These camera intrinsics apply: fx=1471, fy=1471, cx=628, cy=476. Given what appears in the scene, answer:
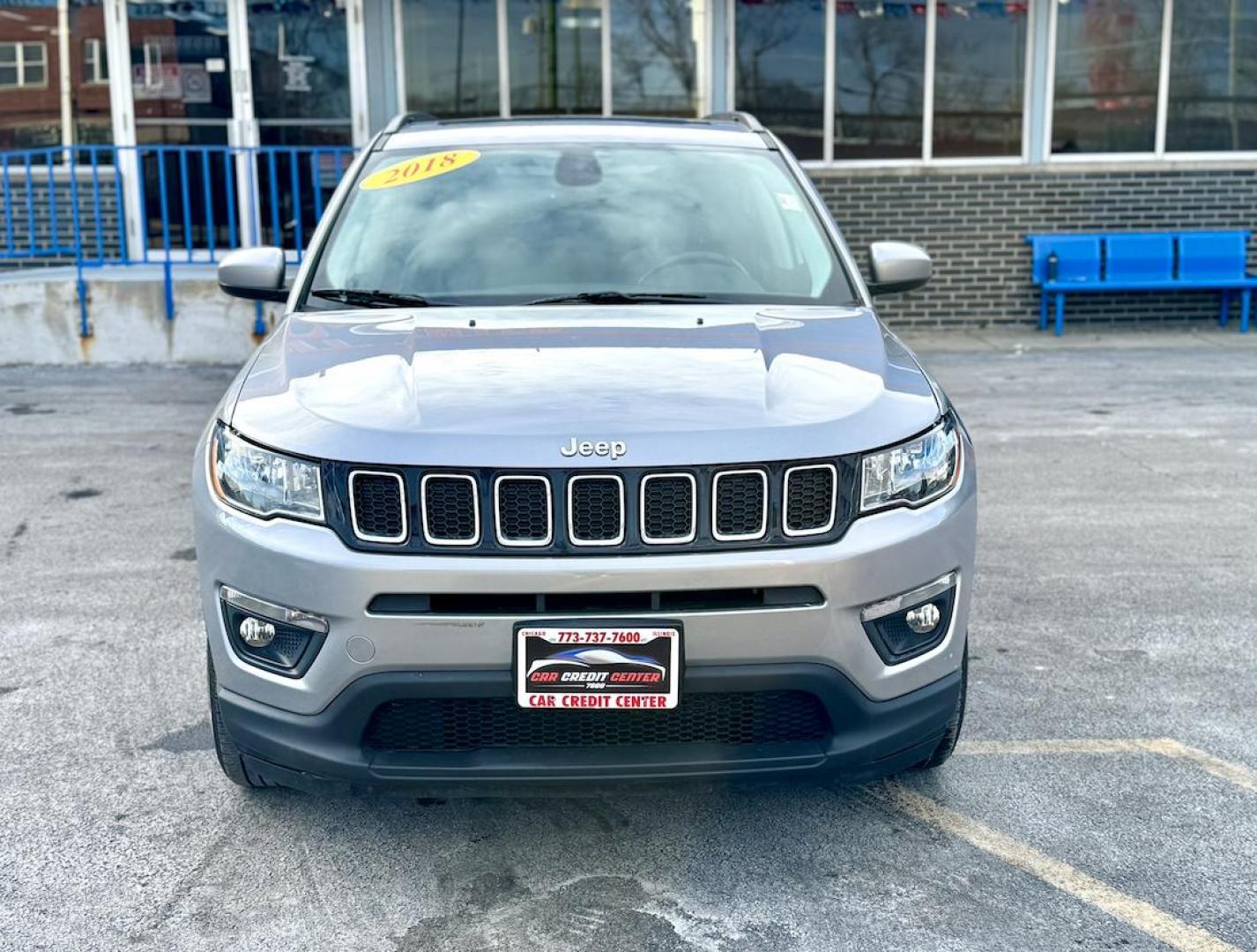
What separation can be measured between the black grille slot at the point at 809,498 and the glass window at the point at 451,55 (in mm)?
10799

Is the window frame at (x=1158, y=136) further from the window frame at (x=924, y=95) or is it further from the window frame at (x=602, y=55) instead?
the window frame at (x=602, y=55)

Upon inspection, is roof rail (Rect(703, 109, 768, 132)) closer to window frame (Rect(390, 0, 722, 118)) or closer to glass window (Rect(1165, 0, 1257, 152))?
window frame (Rect(390, 0, 722, 118))

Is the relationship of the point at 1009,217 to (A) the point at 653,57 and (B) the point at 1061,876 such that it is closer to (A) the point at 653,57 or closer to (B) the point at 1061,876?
(A) the point at 653,57

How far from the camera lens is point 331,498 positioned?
309 centimetres

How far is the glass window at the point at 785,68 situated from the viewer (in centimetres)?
1309

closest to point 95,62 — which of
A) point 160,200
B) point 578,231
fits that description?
point 160,200

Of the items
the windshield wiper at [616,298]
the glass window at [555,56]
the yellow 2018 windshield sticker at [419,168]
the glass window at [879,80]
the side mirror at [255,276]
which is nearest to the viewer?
the windshield wiper at [616,298]

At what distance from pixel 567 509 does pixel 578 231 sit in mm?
1636

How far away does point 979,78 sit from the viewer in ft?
43.7

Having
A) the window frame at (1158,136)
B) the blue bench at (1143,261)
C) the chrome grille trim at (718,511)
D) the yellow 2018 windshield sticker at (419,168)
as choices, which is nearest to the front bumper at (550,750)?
the chrome grille trim at (718,511)

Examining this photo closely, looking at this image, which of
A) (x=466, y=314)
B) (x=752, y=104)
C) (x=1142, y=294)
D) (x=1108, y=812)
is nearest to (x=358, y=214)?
(x=466, y=314)

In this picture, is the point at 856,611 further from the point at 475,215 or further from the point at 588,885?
the point at 475,215

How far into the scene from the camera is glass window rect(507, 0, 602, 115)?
43.3 ft

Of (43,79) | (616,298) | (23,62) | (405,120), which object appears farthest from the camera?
(43,79)
